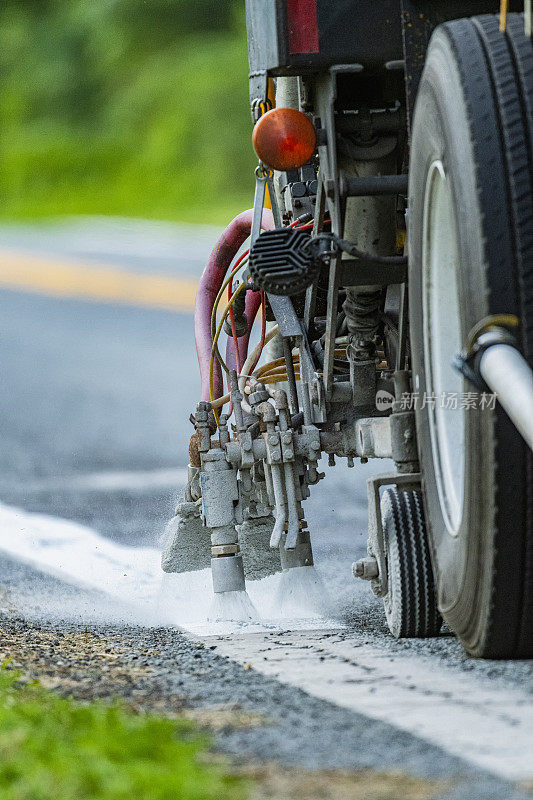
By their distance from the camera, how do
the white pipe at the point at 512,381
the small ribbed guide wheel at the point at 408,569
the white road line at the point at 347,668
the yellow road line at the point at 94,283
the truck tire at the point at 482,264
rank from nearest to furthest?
the white road line at the point at 347,668 < the white pipe at the point at 512,381 < the truck tire at the point at 482,264 < the small ribbed guide wheel at the point at 408,569 < the yellow road line at the point at 94,283

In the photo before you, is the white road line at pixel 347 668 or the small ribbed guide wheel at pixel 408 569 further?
the small ribbed guide wheel at pixel 408 569

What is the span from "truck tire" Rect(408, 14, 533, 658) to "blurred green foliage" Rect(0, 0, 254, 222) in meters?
19.5

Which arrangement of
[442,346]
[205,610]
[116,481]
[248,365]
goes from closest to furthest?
[442,346] < [205,610] < [248,365] < [116,481]

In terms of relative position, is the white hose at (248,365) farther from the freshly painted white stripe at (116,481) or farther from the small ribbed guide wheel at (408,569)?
the freshly painted white stripe at (116,481)

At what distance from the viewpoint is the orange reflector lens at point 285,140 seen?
3562mm

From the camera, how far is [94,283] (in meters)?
19.8

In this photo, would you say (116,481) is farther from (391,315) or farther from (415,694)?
(415,694)

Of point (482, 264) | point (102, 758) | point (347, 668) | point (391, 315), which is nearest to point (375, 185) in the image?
point (391, 315)

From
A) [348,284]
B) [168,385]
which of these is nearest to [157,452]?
[168,385]

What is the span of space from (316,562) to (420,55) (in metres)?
2.79

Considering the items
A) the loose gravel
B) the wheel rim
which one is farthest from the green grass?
the wheel rim

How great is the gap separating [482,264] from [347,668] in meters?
0.90

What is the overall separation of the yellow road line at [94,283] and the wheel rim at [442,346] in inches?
602

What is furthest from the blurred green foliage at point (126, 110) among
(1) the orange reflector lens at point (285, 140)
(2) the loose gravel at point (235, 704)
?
(2) the loose gravel at point (235, 704)
